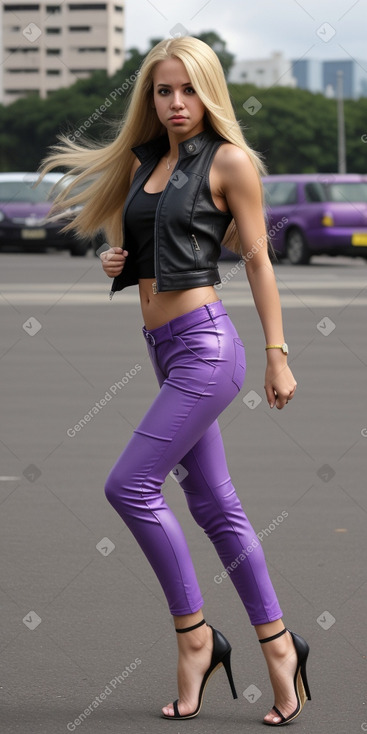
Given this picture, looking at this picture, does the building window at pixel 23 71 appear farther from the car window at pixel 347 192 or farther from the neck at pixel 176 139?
the neck at pixel 176 139

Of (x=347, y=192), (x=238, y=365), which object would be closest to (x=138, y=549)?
(x=238, y=365)

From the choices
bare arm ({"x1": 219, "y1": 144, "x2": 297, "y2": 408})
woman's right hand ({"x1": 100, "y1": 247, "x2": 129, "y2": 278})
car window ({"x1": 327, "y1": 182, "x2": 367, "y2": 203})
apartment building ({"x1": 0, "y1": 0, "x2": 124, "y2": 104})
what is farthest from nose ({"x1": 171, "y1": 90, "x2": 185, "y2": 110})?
apartment building ({"x1": 0, "y1": 0, "x2": 124, "y2": 104})

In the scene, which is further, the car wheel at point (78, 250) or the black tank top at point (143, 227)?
the car wheel at point (78, 250)

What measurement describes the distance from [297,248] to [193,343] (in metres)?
20.9

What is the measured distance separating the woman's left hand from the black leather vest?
28 cm

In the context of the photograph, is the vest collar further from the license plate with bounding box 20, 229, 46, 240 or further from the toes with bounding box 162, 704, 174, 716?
the license plate with bounding box 20, 229, 46, 240

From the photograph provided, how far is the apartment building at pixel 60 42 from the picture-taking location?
15912cm

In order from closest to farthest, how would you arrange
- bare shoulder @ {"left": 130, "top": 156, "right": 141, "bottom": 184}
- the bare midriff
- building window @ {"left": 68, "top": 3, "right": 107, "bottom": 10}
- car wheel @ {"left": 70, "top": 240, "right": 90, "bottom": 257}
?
the bare midriff < bare shoulder @ {"left": 130, "top": 156, "right": 141, "bottom": 184} < car wheel @ {"left": 70, "top": 240, "right": 90, "bottom": 257} < building window @ {"left": 68, "top": 3, "right": 107, "bottom": 10}

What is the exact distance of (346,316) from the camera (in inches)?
584

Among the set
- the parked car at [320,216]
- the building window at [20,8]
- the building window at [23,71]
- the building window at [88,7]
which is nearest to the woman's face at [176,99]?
the parked car at [320,216]

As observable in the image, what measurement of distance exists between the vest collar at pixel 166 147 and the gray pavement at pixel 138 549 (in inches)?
57.1

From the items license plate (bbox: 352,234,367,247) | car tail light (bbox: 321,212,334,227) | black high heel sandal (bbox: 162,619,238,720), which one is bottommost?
license plate (bbox: 352,234,367,247)

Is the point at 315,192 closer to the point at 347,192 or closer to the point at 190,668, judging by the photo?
the point at 347,192

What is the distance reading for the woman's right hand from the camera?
3678mm
